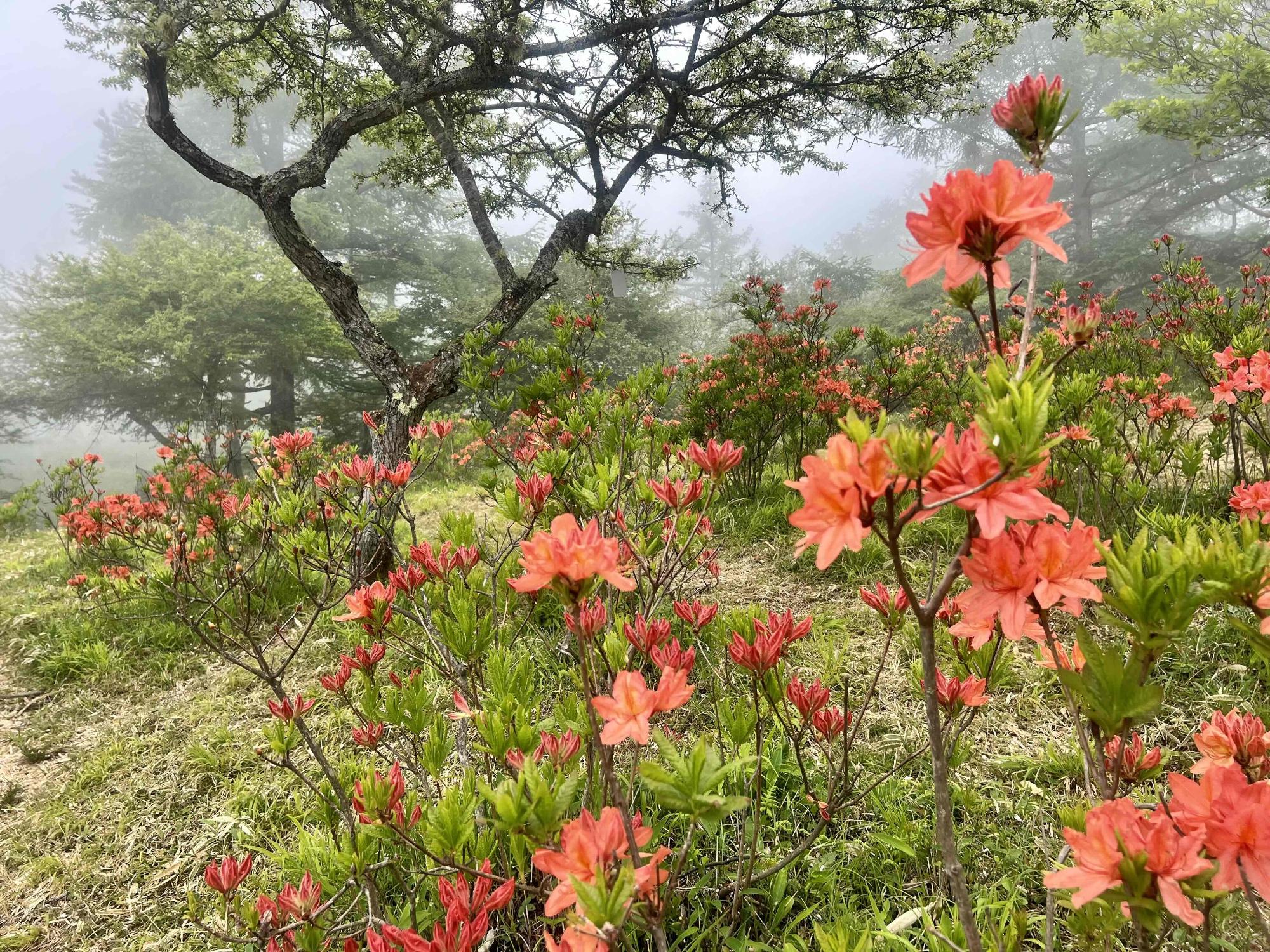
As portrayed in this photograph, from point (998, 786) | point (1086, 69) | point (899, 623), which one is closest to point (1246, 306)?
point (998, 786)

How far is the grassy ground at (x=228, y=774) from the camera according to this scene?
1.48 meters

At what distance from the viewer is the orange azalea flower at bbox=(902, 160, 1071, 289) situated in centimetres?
62

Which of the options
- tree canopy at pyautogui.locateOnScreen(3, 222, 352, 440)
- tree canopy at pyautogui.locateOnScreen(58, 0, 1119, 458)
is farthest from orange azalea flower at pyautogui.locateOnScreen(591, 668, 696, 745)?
tree canopy at pyautogui.locateOnScreen(3, 222, 352, 440)

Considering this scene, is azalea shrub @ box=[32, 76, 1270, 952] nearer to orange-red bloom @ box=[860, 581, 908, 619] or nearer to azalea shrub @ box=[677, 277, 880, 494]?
orange-red bloom @ box=[860, 581, 908, 619]

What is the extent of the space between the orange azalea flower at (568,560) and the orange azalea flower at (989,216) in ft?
1.63

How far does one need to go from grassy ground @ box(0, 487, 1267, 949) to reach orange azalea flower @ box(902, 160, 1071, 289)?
104cm

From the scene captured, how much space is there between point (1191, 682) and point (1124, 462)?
3.74 ft

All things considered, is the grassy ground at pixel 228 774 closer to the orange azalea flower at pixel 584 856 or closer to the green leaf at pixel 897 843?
the green leaf at pixel 897 843

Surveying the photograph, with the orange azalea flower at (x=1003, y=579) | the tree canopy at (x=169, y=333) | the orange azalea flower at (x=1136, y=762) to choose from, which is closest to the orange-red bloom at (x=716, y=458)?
the orange azalea flower at (x=1003, y=579)

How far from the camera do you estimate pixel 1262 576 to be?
A: 66 centimetres

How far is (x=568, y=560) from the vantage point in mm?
719

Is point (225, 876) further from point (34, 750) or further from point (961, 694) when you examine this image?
point (34, 750)

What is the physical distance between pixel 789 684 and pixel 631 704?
657 millimetres

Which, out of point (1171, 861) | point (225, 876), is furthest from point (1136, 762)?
point (225, 876)
